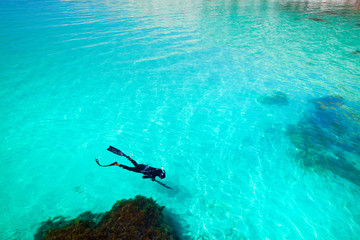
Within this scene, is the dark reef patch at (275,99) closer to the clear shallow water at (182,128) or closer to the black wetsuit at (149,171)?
the clear shallow water at (182,128)

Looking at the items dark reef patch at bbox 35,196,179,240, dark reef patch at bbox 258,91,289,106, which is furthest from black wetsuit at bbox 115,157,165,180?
dark reef patch at bbox 258,91,289,106

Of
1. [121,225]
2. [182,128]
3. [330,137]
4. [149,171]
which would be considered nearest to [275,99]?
[330,137]

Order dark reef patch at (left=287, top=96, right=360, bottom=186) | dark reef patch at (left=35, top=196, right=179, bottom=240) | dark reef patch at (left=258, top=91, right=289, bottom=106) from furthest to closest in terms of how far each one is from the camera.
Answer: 1. dark reef patch at (left=258, top=91, right=289, bottom=106)
2. dark reef patch at (left=287, top=96, right=360, bottom=186)
3. dark reef patch at (left=35, top=196, right=179, bottom=240)

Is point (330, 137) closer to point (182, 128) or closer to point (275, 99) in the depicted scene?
point (275, 99)

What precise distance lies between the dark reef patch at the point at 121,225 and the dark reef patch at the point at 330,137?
6.85 meters

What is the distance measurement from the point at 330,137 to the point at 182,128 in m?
7.68

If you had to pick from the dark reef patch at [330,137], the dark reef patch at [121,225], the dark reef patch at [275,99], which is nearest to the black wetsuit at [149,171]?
the dark reef patch at [121,225]

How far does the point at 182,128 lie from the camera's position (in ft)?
35.6

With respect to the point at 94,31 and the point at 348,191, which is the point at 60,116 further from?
the point at 94,31

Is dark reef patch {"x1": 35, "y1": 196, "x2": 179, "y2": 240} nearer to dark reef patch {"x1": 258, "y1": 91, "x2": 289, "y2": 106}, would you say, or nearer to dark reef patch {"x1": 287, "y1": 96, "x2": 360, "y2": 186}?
dark reef patch {"x1": 287, "y1": 96, "x2": 360, "y2": 186}

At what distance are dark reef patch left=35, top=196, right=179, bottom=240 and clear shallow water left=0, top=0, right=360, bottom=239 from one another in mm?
604

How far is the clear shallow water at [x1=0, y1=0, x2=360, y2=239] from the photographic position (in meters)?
7.04

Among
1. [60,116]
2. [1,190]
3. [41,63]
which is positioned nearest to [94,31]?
[41,63]


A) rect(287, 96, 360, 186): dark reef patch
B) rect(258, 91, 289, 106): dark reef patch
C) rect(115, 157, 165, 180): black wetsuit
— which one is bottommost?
rect(287, 96, 360, 186): dark reef patch
